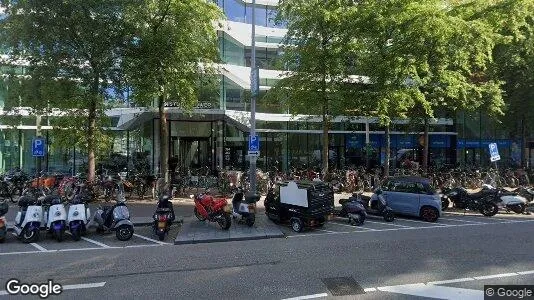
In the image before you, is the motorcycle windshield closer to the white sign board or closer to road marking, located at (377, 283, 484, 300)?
the white sign board

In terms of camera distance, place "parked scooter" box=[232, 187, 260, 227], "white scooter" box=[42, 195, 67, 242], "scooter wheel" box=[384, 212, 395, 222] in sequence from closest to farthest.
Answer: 1. "white scooter" box=[42, 195, 67, 242]
2. "parked scooter" box=[232, 187, 260, 227]
3. "scooter wheel" box=[384, 212, 395, 222]

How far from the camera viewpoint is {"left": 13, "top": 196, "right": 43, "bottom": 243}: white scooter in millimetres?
10766

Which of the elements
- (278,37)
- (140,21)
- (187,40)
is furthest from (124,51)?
Answer: (278,37)

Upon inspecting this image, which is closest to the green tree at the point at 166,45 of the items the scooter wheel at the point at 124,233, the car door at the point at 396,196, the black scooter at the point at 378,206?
the scooter wheel at the point at 124,233

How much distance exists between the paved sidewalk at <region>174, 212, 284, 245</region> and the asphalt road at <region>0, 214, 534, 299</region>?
1.47 ft

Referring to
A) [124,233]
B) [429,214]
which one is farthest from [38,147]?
[429,214]

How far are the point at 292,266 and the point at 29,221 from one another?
675 centimetres

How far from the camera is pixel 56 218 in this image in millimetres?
10961

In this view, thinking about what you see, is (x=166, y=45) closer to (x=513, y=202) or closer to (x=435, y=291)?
(x=435, y=291)

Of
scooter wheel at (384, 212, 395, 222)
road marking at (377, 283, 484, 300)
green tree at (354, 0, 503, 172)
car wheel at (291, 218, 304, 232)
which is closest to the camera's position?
road marking at (377, 283, 484, 300)

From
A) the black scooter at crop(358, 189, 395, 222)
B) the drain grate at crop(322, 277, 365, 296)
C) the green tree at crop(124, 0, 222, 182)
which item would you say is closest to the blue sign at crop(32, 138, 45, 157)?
the green tree at crop(124, 0, 222, 182)

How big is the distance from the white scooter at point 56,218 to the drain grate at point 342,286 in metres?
7.04

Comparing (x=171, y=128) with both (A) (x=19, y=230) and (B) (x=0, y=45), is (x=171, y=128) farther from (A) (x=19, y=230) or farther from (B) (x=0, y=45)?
(A) (x=19, y=230)

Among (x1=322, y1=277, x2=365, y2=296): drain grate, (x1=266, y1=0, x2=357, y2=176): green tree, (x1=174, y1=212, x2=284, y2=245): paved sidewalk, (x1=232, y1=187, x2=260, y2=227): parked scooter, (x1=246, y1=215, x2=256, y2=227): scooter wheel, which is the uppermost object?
(x1=266, y1=0, x2=357, y2=176): green tree
